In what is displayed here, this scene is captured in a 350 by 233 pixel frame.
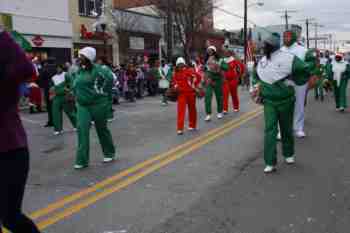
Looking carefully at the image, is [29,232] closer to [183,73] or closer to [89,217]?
[89,217]

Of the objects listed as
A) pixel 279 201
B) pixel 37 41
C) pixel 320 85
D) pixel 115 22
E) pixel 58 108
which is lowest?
pixel 279 201

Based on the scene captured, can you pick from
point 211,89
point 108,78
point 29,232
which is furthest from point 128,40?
point 29,232

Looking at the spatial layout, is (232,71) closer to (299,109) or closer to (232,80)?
(232,80)

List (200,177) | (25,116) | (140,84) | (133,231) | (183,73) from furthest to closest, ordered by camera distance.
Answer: (140,84), (25,116), (183,73), (200,177), (133,231)

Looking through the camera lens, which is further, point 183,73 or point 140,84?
point 140,84

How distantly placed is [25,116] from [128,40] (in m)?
16.6

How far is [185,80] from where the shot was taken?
34.8 ft

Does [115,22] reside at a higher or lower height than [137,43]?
higher

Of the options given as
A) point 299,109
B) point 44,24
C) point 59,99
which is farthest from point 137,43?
point 299,109

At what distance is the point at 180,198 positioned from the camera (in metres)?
5.35

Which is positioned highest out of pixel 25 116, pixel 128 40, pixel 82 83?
pixel 128 40

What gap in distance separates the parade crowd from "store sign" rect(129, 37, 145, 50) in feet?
47.7

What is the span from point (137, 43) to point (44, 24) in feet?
29.6

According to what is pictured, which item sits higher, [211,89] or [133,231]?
[211,89]
